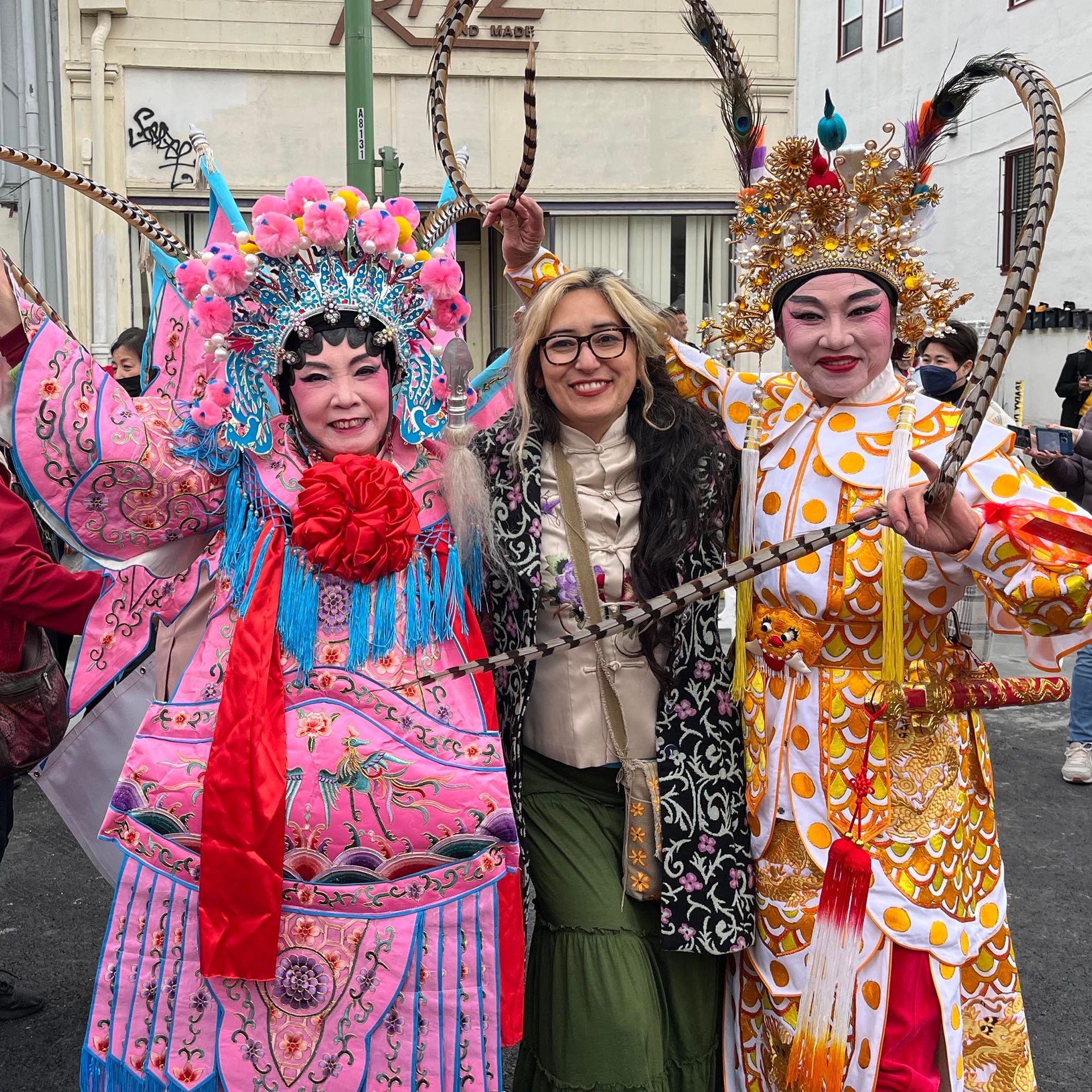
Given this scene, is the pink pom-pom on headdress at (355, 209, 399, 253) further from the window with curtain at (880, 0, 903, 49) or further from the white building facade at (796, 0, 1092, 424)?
the window with curtain at (880, 0, 903, 49)

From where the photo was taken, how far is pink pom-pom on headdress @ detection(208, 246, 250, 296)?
2309mm

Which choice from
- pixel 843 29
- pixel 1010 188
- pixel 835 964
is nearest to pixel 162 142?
pixel 835 964

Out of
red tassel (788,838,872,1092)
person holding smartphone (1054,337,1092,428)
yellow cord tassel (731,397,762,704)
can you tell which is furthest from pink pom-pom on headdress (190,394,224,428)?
person holding smartphone (1054,337,1092,428)

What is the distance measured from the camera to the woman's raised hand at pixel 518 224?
2.75 metres

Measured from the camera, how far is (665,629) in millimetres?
2379

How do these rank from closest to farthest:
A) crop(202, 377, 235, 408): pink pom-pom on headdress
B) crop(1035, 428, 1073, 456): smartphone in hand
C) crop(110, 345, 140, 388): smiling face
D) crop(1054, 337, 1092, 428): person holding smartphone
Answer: crop(202, 377, 235, 408): pink pom-pom on headdress < crop(110, 345, 140, 388): smiling face < crop(1035, 428, 1073, 456): smartphone in hand < crop(1054, 337, 1092, 428): person holding smartphone

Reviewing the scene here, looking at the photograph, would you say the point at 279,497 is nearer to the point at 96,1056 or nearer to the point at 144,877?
the point at 144,877

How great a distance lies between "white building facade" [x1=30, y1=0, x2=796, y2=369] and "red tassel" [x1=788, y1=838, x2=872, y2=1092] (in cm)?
793

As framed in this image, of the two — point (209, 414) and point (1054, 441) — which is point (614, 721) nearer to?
Result: point (209, 414)

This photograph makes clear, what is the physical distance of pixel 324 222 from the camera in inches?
91.2

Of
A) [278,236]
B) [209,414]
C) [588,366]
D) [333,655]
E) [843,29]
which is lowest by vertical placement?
[333,655]

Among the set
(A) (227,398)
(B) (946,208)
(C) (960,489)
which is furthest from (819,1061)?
(B) (946,208)

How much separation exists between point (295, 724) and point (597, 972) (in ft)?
2.49

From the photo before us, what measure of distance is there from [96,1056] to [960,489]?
1.88 metres
